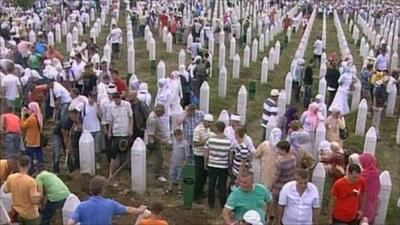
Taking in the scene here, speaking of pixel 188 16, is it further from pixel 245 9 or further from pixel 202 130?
pixel 202 130

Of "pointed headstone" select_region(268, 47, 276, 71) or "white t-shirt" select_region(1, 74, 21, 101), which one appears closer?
"white t-shirt" select_region(1, 74, 21, 101)

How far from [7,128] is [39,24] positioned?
15697 mm

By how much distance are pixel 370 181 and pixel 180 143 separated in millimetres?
3185

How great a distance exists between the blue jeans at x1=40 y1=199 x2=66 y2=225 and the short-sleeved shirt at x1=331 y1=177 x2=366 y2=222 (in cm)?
350

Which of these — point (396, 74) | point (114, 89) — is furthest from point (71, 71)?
point (396, 74)

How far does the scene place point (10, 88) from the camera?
12922mm

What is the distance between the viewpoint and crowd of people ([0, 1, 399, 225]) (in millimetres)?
7602

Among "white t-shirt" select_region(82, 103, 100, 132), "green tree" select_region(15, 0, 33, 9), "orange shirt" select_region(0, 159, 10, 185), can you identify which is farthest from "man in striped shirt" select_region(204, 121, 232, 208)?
"green tree" select_region(15, 0, 33, 9)

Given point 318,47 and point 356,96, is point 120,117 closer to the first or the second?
point 356,96

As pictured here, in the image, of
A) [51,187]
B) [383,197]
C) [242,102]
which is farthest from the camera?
[242,102]

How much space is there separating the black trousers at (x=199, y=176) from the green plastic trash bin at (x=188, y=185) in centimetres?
10

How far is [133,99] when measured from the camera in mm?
11258

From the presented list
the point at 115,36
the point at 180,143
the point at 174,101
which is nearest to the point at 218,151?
the point at 180,143

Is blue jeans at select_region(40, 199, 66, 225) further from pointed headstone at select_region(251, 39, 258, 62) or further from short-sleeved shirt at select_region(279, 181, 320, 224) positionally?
pointed headstone at select_region(251, 39, 258, 62)
